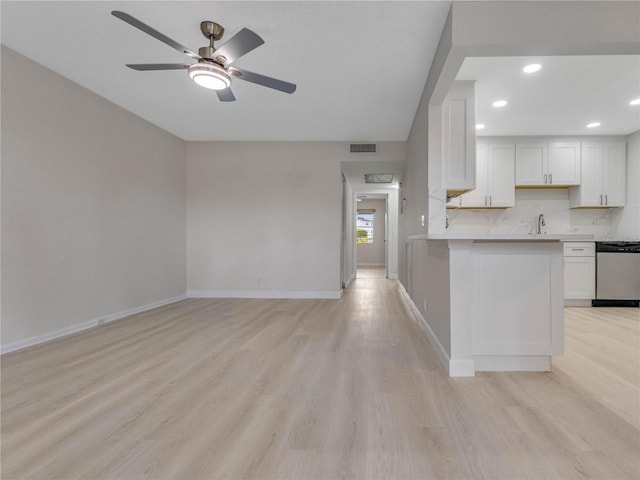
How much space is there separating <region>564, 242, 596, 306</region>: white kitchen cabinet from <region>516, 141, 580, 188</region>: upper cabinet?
38.5 inches

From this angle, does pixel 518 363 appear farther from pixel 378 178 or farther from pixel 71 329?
pixel 378 178

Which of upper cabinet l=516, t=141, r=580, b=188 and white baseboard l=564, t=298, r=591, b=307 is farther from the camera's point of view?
upper cabinet l=516, t=141, r=580, b=188

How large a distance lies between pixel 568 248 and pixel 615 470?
420 centimetres

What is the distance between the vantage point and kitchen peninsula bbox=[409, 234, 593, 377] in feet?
7.16

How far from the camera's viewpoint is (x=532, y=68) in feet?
9.57

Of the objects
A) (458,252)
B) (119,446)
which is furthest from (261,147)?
(119,446)

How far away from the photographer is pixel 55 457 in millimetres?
1354

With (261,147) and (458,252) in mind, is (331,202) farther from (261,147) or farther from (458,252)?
(458,252)

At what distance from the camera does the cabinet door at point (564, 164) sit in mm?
4750

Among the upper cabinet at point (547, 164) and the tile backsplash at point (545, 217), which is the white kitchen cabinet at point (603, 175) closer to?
the upper cabinet at point (547, 164)

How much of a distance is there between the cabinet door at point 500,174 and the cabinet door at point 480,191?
0.06 meters

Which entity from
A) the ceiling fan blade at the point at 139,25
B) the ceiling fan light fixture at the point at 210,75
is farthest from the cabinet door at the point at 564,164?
the ceiling fan blade at the point at 139,25

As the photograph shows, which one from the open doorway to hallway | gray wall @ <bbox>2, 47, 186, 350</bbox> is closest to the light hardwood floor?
gray wall @ <bbox>2, 47, 186, 350</bbox>

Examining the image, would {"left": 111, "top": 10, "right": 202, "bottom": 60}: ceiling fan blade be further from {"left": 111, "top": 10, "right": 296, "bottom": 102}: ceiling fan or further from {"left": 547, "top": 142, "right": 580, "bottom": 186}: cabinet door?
{"left": 547, "top": 142, "right": 580, "bottom": 186}: cabinet door
